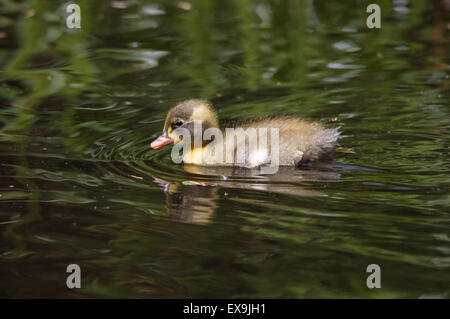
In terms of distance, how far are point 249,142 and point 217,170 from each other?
1.02 feet

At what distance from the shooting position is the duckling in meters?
5.60

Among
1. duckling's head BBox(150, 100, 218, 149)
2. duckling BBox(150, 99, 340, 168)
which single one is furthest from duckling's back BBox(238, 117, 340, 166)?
duckling's head BBox(150, 100, 218, 149)

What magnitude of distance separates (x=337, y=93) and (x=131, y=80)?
2.07 metres

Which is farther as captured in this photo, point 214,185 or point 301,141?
point 301,141

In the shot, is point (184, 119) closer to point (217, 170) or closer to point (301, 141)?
point (217, 170)

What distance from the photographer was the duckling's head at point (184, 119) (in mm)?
5984

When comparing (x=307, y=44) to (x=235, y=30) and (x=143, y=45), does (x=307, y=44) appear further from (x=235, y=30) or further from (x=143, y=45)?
(x=143, y=45)

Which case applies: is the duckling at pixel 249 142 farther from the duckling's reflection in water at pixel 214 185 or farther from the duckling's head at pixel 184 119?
the duckling's reflection in water at pixel 214 185

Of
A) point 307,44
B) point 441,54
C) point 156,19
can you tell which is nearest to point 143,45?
point 156,19

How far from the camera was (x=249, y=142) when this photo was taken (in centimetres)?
568

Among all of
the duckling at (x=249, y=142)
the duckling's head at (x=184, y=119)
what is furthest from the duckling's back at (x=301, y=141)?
the duckling's head at (x=184, y=119)

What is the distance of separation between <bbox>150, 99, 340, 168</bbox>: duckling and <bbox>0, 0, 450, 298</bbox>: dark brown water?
5.5 inches

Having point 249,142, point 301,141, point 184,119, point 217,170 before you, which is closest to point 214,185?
point 217,170

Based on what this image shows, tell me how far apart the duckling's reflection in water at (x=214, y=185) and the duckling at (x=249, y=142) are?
3.9 inches
